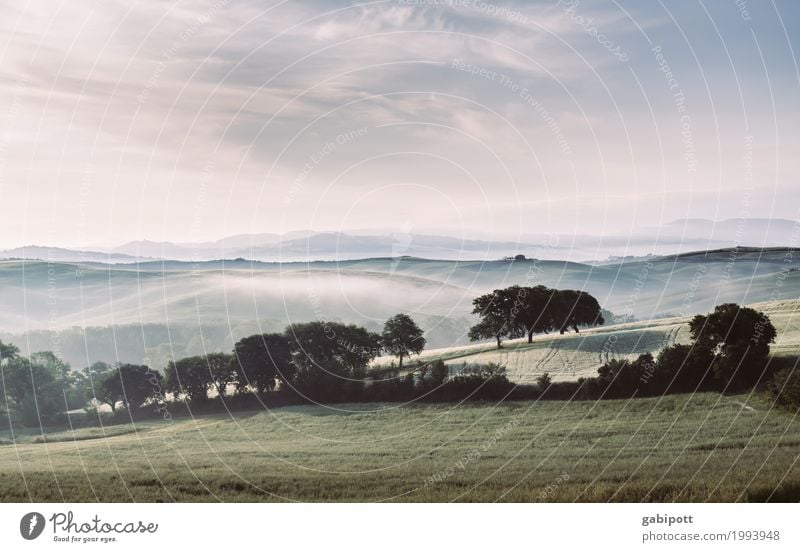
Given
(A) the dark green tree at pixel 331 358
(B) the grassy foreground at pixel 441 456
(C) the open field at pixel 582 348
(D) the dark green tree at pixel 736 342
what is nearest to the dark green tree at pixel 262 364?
(A) the dark green tree at pixel 331 358

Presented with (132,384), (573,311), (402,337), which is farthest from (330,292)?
(573,311)

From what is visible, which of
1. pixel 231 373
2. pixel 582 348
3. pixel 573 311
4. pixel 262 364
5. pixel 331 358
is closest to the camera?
pixel 582 348

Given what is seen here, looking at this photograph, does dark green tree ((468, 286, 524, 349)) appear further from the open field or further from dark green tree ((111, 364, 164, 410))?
dark green tree ((111, 364, 164, 410))

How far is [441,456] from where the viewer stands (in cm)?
1578

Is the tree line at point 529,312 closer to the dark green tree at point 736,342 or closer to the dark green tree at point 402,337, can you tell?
the dark green tree at point 402,337
